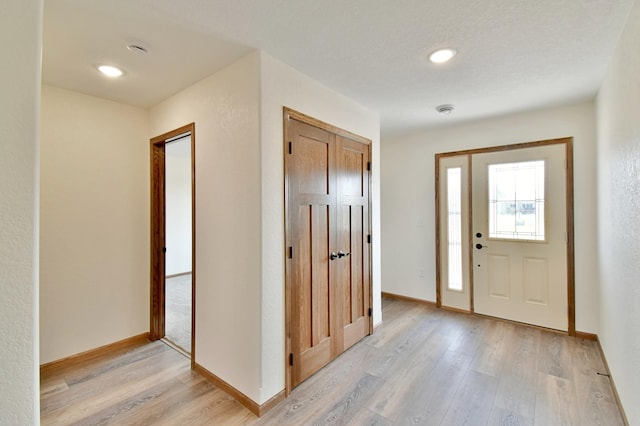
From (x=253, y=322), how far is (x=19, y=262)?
130cm

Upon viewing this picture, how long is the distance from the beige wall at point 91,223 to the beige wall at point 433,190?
324 centimetres

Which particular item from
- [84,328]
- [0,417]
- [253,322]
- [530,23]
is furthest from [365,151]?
[84,328]

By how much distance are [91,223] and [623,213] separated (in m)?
4.23

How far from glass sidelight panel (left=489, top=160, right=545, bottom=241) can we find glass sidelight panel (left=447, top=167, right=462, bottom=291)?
376 millimetres

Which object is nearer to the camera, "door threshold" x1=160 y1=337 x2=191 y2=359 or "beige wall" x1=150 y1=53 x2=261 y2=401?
"beige wall" x1=150 y1=53 x2=261 y2=401

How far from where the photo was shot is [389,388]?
88.8 inches

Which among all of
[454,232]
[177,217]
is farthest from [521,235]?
[177,217]

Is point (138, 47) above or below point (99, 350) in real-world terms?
above

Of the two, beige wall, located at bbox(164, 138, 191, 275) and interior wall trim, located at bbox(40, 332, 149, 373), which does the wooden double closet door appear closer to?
interior wall trim, located at bbox(40, 332, 149, 373)

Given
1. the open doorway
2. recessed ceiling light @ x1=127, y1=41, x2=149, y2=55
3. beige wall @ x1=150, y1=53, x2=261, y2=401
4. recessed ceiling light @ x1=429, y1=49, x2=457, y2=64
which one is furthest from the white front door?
the open doorway

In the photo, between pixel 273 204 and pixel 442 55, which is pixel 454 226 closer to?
pixel 442 55

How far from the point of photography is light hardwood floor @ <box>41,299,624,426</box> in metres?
1.94

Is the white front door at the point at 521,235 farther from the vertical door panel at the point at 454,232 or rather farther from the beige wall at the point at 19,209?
the beige wall at the point at 19,209

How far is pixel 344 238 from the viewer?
283 centimetres
